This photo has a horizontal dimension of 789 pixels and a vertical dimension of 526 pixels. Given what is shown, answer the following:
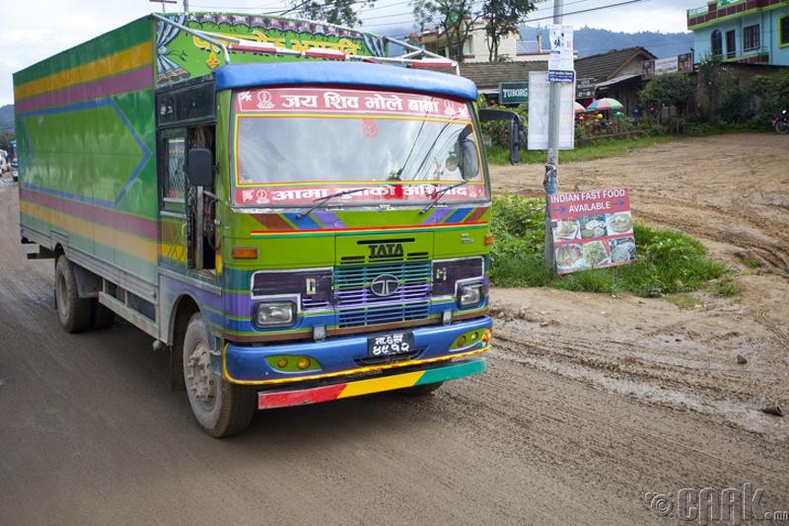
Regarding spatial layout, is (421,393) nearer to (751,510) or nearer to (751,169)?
(751,510)

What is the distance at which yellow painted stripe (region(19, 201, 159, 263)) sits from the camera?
679 cm

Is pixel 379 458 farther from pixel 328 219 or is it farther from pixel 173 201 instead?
pixel 173 201

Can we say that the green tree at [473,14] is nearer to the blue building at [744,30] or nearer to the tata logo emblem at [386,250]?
Answer: the blue building at [744,30]

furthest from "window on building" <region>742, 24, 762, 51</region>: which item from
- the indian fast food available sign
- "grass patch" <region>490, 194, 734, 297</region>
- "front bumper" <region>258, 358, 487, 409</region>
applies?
"front bumper" <region>258, 358, 487, 409</region>

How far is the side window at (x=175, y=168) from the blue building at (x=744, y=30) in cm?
3635

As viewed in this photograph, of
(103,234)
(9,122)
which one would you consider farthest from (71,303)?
(9,122)

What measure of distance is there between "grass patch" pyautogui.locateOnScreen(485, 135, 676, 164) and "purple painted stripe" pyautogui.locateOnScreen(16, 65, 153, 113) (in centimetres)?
1825

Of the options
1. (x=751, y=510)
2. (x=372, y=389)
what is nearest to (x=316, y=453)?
(x=372, y=389)

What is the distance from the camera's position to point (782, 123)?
92.3ft

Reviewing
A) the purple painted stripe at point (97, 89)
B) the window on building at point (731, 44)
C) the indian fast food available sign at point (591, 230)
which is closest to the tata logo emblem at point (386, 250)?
the purple painted stripe at point (97, 89)

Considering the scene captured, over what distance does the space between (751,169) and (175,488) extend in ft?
61.2

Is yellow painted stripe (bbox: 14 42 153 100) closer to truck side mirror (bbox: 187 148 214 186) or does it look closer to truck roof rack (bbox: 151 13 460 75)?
truck roof rack (bbox: 151 13 460 75)

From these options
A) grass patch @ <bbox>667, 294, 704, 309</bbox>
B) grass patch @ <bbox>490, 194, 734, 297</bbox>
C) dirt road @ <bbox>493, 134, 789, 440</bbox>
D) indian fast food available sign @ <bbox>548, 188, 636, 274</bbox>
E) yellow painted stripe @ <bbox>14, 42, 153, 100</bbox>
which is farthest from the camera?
indian fast food available sign @ <bbox>548, 188, 636, 274</bbox>

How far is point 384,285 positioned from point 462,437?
125 cm
